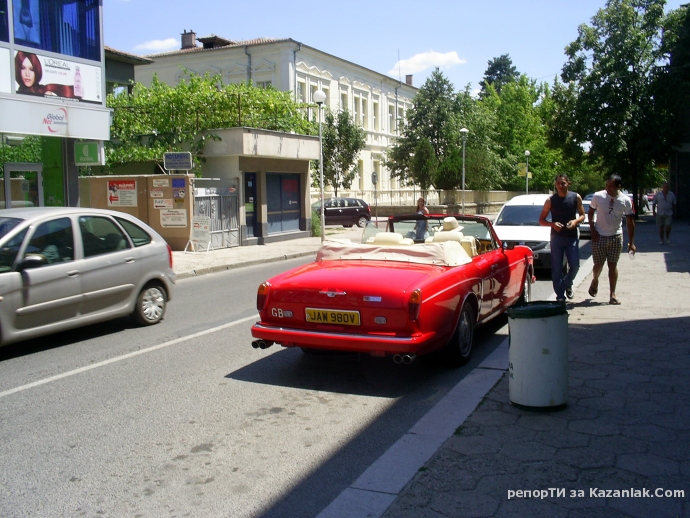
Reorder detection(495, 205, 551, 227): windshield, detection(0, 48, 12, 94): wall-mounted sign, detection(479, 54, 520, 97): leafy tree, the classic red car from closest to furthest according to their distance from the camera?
the classic red car
detection(0, 48, 12, 94): wall-mounted sign
detection(495, 205, 551, 227): windshield
detection(479, 54, 520, 97): leafy tree

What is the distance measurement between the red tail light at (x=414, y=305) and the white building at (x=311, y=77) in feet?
124

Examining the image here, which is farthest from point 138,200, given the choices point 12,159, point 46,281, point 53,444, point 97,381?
point 53,444

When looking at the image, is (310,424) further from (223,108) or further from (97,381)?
(223,108)

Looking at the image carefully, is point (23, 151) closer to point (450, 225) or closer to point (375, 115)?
point (450, 225)

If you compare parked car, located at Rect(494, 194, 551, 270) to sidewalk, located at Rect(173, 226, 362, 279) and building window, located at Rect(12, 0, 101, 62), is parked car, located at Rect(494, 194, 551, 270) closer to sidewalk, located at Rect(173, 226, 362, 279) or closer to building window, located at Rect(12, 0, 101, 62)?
sidewalk, located at Rect(173, 226, 362, 279)

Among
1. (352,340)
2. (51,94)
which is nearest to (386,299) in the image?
(352,340)

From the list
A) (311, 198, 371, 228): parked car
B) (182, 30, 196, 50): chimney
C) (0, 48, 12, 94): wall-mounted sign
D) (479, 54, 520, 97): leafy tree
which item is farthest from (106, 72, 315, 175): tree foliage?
(479, 54, 520, 97): leafy tree

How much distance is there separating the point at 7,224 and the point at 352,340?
423 centimetres

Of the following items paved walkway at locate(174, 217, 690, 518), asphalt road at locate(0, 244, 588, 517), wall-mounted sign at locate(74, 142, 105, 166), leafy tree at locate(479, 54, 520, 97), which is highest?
leafy tree at locate(479, 54, 520, 97)

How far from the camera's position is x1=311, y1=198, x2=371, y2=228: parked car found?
34703mm

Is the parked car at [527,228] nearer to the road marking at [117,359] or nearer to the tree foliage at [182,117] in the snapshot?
the road marking at [117,359]

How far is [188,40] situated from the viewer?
52.3 meters

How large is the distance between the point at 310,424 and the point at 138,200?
17357 millimetres

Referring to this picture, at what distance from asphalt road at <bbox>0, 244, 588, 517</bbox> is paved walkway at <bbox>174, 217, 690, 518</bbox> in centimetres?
27
